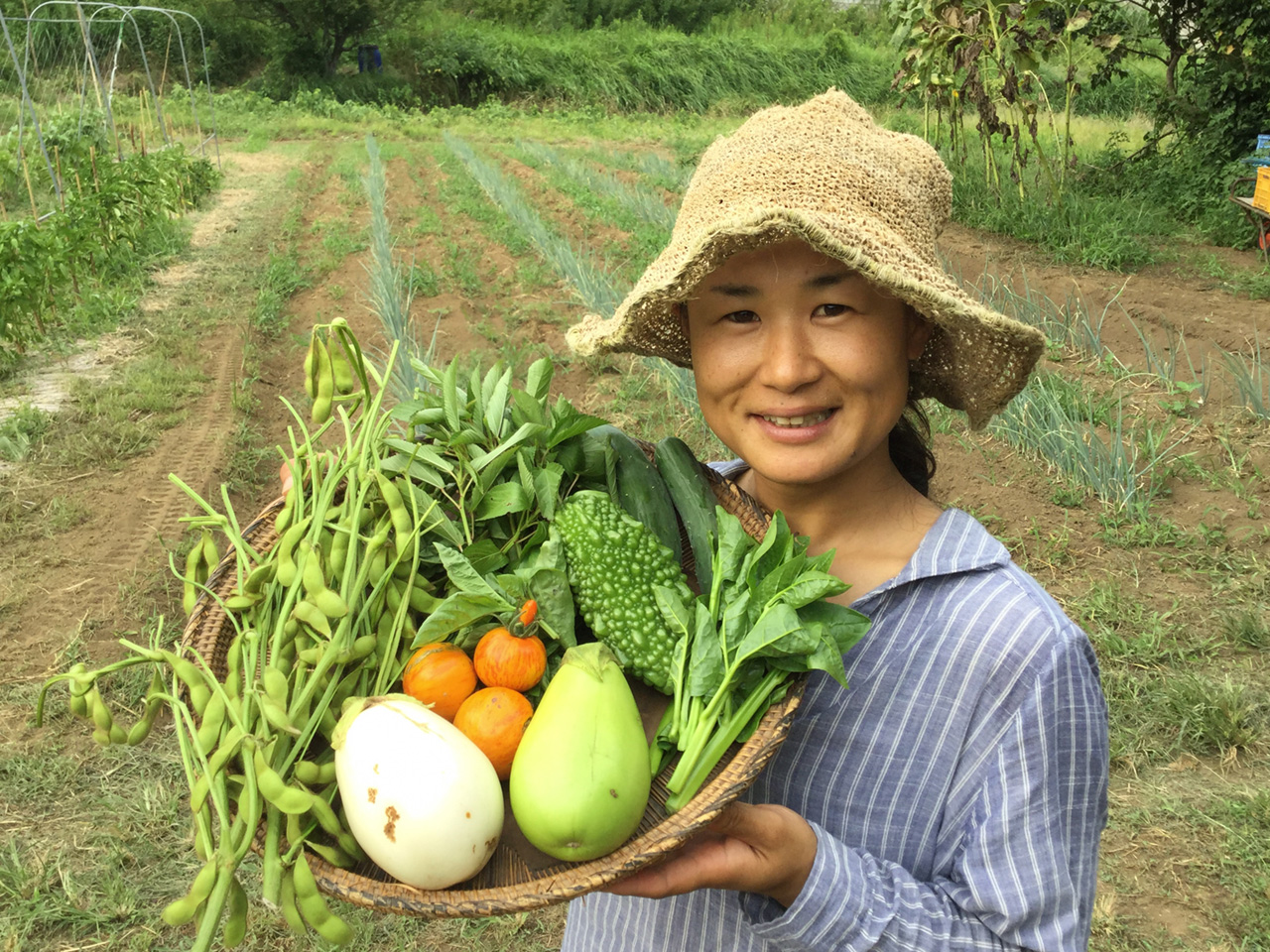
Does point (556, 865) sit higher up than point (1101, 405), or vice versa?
point (556, 865)

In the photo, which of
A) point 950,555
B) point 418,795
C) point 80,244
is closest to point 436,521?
point 418,795

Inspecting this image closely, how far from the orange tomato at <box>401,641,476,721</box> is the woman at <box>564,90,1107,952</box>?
0.28 meters

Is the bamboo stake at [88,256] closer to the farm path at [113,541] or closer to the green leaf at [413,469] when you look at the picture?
the farm path at [113,541]

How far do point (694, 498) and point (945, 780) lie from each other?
46cm

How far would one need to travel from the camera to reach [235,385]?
205 inches

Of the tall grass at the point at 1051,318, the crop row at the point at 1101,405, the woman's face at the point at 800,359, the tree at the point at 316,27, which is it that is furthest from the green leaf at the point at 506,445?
the tree at the point at 316,27

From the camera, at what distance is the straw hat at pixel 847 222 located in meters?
1.06

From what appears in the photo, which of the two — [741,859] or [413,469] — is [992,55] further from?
[741,859]

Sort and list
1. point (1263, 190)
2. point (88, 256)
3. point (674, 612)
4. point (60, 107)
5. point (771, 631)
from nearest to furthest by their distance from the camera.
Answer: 1. point (771, 631)
2. point (674, 612)
3. point (1263, 190)
4. point (88, 256)
5. point (60, 107)

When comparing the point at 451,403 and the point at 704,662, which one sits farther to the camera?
the point at 451,403

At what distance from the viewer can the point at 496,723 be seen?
1042 millimetres

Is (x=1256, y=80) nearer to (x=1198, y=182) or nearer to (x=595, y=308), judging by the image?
(x=1198, y=182)

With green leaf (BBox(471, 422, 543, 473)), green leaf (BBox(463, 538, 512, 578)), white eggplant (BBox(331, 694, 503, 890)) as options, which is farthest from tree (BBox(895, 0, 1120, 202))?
white eggplant (BBox(331, 694, 503, 890))

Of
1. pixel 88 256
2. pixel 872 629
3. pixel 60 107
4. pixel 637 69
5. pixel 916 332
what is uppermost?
pixel 637 69
